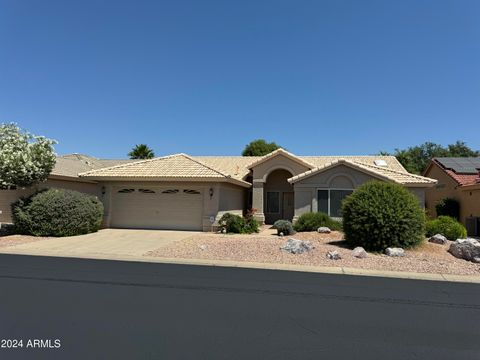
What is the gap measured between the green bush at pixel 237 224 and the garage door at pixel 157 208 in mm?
1522

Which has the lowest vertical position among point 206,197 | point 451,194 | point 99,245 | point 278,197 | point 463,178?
point 99,245

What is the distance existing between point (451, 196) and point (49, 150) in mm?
23567

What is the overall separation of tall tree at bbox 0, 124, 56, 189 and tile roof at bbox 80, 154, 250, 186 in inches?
131

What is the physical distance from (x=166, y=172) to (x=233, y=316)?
15145 millimetres

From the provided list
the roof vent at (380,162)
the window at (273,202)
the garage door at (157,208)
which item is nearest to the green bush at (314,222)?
the garage door at (157,208)

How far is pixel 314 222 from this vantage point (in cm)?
1903

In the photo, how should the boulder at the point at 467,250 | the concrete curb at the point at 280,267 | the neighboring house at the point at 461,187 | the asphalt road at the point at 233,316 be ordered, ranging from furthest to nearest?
the neighboring house at the point at 461,187 < the boulder at the point at 467,250 < the concrete curb at the point at 280,267 < the asphalt road at the point at 233,316

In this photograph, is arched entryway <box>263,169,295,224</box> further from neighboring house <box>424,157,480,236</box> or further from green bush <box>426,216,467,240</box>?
green bush <box>426,216,467,240</box>

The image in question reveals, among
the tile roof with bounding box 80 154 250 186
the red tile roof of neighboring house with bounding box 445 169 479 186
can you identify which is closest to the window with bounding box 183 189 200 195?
the tile roof with bounding box 80 154 250 186

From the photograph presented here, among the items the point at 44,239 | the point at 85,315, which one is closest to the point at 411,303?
the point at 85,315

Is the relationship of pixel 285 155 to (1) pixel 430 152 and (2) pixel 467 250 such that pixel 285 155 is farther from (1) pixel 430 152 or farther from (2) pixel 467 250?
(1) pixel 430 152

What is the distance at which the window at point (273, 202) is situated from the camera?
26734 mm

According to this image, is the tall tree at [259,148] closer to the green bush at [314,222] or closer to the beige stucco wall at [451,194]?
the beige stucco wall at [451,194]

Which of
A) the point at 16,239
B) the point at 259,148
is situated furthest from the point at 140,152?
the point at 16,239
